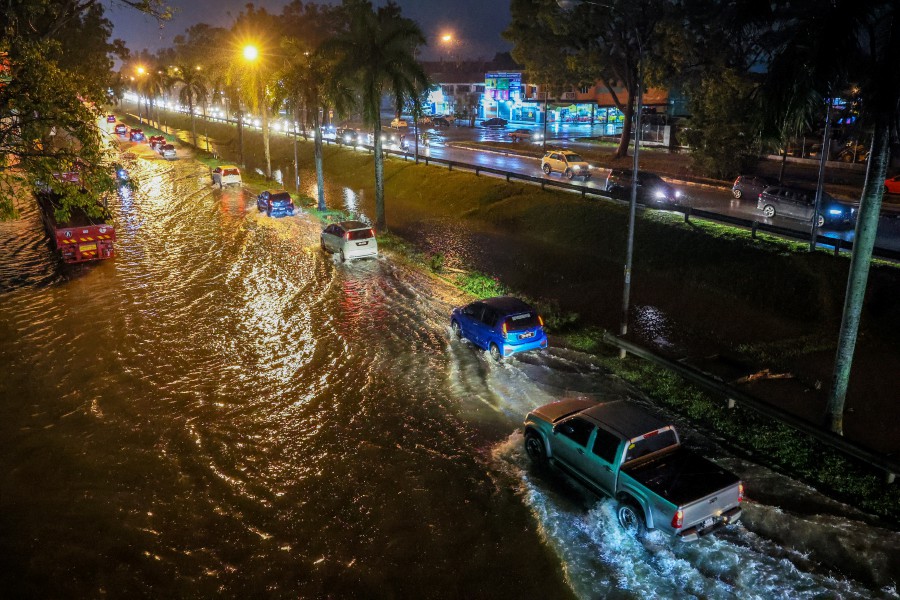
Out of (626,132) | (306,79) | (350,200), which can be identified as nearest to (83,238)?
(306,79)

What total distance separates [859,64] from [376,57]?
80.0 ft

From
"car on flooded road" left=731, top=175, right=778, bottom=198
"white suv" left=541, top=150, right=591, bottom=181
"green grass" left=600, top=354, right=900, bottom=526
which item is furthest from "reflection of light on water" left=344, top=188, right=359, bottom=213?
"green grass" left=600, top=354, right=900, bottom=526

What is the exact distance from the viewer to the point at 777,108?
11742 mm

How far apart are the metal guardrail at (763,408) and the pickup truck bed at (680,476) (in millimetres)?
3390

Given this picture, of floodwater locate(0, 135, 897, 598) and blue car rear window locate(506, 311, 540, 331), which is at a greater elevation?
blue car rear window locate(506, 311, 540, 331)

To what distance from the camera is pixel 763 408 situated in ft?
44.8

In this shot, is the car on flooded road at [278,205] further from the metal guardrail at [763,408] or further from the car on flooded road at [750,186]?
the car on flooded road at [750,186]

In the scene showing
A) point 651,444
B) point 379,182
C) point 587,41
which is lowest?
point 651,444

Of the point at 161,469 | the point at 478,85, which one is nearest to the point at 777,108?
the point at 161,469

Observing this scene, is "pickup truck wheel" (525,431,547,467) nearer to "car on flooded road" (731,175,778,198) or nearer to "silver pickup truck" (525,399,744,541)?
"silver pickup truck" (525,399,744,541)

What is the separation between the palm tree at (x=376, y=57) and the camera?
Result: 3105 cm

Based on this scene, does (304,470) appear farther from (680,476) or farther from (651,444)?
(680,476)

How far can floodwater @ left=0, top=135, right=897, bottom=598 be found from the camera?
31.7 feet

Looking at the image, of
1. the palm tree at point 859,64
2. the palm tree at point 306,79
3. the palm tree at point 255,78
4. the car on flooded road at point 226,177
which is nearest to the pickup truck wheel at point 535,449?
the palm tree at point 859,64
